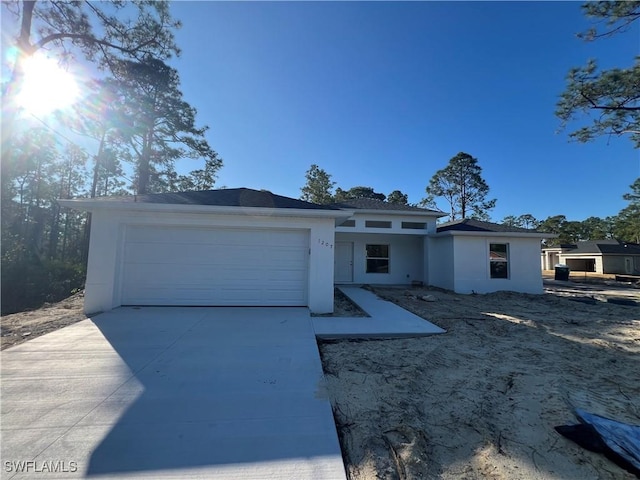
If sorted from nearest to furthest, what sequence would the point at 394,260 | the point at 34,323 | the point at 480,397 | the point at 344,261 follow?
the point at 480,397
the point at 34,323
the point at 344,261
the point at 394,260

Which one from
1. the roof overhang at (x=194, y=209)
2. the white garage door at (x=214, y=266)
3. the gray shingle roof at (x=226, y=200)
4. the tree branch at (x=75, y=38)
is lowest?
the white garage door at (x=214, y=266)

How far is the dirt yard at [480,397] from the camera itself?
6.66 ft

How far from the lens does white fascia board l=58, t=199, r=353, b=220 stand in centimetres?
633

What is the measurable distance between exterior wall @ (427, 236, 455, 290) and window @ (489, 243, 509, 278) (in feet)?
5.36

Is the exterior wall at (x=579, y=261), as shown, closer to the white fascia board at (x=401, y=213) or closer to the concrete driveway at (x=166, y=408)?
the white fascia board at (x=401, y=213)

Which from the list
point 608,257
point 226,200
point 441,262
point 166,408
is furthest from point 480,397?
point 608,257

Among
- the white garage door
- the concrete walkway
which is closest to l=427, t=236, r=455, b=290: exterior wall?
the concrete walkway

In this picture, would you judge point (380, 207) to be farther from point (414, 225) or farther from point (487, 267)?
point (487, 267)

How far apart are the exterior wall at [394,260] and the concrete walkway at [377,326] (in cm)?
650

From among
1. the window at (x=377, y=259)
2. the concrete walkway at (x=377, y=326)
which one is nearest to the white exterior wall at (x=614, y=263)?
the window at (x=377, y=259)

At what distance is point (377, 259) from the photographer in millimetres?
13688

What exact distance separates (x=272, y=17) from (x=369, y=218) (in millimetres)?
8039

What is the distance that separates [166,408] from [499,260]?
41.3ft

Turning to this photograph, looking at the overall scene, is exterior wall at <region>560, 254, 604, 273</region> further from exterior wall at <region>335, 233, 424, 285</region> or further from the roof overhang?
the roof overhang
